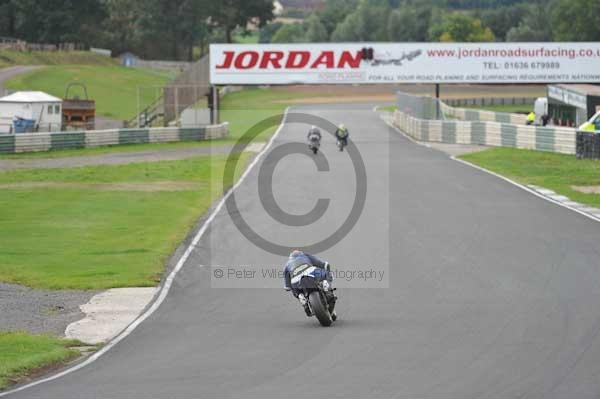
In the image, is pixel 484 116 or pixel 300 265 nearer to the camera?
pixel 300 265

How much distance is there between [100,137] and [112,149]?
1.62 meters

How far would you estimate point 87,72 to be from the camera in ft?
344

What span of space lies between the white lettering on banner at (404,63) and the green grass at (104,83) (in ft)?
44.9

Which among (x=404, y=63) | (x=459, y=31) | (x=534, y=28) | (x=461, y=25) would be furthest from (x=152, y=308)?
(x=534, y=28)

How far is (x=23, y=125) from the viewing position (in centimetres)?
5594

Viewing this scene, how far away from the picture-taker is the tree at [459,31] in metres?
158

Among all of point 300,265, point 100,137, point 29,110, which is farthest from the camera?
point 29,110

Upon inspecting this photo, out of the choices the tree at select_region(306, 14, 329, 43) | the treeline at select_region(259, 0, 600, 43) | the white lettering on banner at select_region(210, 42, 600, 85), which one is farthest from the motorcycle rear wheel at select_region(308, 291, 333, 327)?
the tree at select_region(306, 14, 329, 43)

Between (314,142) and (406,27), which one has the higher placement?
(406,27)

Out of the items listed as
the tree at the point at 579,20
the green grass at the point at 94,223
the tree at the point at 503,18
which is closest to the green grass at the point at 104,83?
the green grass at the point at 94,223

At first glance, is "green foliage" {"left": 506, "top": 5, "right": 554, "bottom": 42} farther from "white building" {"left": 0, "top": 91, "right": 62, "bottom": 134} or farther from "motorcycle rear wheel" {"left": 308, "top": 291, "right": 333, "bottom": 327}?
"motorcycle rear wheel" {"left": 308, "top": 291, "right": 333, "bottom": 327}

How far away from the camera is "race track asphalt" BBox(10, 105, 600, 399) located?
11889 millimetres

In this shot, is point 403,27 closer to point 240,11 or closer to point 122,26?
point 240,11

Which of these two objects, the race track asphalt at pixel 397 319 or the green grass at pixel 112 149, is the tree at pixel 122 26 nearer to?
the green grass at pixel 112 149
